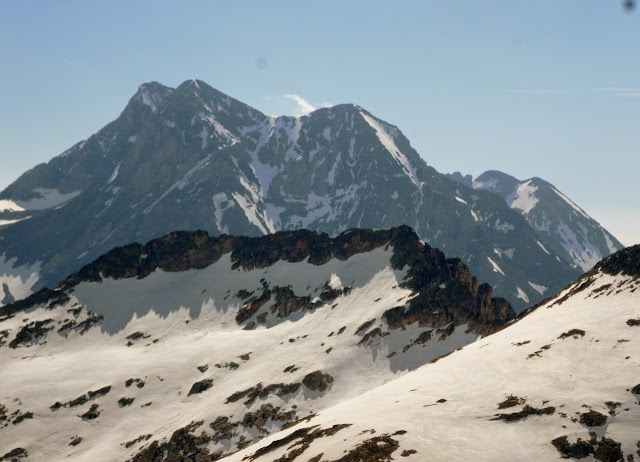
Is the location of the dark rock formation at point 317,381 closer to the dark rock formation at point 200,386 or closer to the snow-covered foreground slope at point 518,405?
the dark rock formation at point 200,386

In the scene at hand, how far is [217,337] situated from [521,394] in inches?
3672

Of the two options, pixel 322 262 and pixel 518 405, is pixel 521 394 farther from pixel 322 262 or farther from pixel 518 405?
pixel 322 262

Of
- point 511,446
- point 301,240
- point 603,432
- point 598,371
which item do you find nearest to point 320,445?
point 511,446

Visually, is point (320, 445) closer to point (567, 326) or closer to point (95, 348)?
point (567, 326)

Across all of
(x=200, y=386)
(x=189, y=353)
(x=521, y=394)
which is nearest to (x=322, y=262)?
(x=189, y=353)

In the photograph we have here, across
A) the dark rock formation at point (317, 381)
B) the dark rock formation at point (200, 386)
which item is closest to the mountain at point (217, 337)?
the dark rock formation at point (317, 381)

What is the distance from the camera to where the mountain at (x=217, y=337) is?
95.2 m

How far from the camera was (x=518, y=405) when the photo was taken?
4562 centimetres

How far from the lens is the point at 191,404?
339 feet

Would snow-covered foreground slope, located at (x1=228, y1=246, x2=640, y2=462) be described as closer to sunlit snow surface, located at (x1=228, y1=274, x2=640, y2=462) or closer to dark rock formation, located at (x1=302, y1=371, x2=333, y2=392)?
sunlit snow surface, located at (x1=228, y1=274, x2=640, y2=462)

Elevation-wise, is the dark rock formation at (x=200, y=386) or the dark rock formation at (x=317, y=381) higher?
the dark rock formation at (x=200, y=386)

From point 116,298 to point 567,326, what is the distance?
127 metres

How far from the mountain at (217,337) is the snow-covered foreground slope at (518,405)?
19739 mm

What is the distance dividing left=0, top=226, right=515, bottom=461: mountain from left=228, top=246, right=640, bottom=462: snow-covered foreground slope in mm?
19739
